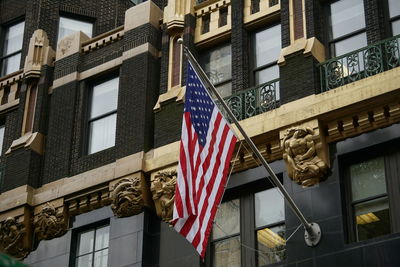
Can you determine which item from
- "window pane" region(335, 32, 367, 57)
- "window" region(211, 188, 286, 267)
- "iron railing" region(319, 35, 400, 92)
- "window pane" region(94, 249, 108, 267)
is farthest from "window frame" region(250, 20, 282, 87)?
"window pane" region(94, 249, 108, 267)

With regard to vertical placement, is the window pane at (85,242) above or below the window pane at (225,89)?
below

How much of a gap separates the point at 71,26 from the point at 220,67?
890 centimetres

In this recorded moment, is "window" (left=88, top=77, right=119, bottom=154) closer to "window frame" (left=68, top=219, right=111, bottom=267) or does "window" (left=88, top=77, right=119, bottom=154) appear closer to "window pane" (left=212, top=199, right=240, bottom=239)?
"window frame" (left=68, top=219, right=111, bottom=267)

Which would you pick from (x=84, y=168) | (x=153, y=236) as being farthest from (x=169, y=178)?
(x=84, y=168)

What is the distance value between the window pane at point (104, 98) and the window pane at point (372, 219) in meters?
9.22

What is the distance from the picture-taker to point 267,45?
26.6m

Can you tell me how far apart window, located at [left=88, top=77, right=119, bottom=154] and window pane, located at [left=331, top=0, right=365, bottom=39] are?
7.04 m

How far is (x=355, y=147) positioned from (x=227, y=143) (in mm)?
3517

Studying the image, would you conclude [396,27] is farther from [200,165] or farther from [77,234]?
[77,234]

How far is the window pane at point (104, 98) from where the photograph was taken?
1130 inches

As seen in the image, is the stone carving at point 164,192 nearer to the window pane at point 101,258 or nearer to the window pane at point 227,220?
the window pane at point 227,220

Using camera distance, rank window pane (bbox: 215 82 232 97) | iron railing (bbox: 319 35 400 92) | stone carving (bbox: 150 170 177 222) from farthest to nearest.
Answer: window pane (bbox: 215 82 232 97) → stone carving (bbox: 150 170 177 222) → iron railing (bbox: 319 35 400 92)

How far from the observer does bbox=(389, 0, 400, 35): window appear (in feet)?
79.0

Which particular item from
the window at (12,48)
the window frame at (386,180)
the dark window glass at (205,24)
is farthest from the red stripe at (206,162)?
the window at (12,48)
